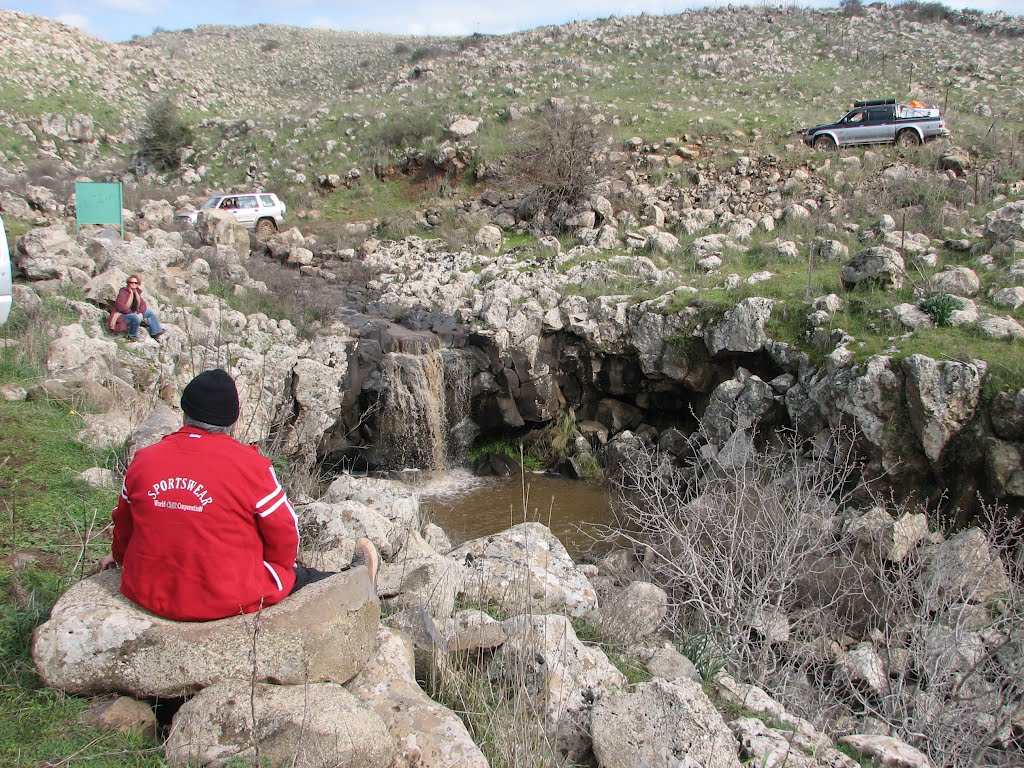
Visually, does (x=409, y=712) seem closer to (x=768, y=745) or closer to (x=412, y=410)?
(x=768, y=745)

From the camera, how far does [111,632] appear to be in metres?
2.65

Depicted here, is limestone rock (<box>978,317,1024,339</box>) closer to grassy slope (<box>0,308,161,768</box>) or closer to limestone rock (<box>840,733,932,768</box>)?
limestone rock (<box>840,733,932,768</box>)

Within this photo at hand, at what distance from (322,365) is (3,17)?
98.8 ft

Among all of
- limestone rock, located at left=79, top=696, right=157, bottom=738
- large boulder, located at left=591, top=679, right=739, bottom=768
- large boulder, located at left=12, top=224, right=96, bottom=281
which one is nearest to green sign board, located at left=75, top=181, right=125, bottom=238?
large boulder, located at left=12, top=224, right=96, bottom=281

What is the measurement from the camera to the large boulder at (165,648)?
2.64m

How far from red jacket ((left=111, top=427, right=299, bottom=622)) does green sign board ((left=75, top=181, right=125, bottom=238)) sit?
10.1 m

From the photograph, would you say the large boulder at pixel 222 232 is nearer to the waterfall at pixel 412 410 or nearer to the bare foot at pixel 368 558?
the waterfall at pixel 412 410

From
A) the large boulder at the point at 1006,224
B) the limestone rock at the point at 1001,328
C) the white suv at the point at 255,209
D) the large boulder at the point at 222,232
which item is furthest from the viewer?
the white suv at the point at 255,209

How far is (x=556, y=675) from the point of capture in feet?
11.4

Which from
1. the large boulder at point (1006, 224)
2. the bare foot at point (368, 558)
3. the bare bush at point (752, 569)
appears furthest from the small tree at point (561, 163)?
the bare foot at point (368, 558)

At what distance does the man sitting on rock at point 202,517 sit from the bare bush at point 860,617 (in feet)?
10.5

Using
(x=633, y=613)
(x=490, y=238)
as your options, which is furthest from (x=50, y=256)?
(x=633, y=613)

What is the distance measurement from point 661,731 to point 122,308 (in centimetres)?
828

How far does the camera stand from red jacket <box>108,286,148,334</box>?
28.2 feet
